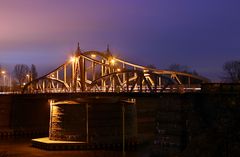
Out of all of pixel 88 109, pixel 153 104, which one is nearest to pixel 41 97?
pixel 88 109

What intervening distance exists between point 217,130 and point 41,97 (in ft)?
141

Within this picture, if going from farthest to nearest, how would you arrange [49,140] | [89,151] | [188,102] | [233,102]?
[49,140] < [89,151] < [188,102] < [233,102]

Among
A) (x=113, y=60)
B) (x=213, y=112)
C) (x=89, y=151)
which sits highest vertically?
(x=113, y=60)

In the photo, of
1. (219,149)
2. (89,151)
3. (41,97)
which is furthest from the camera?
(41,97)

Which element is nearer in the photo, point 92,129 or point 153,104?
point 92,129

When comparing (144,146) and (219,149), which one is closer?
(219,149)

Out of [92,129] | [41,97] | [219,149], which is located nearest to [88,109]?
[92,129]

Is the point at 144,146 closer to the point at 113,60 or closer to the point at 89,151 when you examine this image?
the point at 89,151

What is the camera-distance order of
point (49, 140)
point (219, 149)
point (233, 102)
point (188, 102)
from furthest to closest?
point (49, 140)
point (188, 102)
point (233, 102)
point (219, 149)

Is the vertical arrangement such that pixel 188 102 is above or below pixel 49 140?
above

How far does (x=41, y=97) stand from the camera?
7781 cm

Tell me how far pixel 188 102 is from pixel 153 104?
4828cm

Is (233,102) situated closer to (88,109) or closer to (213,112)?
(213,112)

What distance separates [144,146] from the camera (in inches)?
2514
